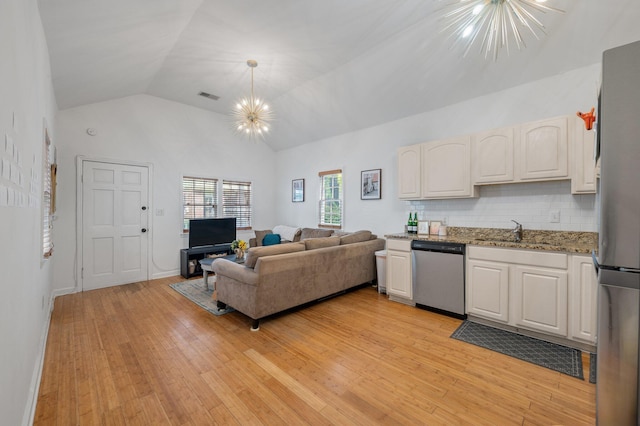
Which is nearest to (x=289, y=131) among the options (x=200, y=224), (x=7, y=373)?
(x=200, y=224)

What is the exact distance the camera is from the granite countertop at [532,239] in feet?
8.98

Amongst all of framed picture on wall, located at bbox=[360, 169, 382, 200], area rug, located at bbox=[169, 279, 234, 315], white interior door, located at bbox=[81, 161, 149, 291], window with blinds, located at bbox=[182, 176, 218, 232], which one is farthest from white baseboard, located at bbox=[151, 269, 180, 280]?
framed picture on wall, located at bbox=[360, 169, 382, 200]

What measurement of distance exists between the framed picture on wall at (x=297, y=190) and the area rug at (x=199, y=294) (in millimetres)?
2844

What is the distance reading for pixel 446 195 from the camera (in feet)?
12.3

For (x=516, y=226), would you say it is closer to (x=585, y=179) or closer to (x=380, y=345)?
(x=585, y=179)

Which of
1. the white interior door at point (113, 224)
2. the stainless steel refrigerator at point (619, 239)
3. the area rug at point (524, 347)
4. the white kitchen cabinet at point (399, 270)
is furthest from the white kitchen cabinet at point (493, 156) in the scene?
the white interior door at point (113, 224)

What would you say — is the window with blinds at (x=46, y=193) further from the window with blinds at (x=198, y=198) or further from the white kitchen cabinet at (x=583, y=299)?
the white kitchen cabinet at (x=583, y=299)

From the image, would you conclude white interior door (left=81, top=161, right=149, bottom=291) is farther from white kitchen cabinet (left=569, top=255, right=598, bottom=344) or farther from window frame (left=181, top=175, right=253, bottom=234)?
white kitchen cabinet (left=569, top=255, right=598, bottom=344)

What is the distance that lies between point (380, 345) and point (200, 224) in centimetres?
411

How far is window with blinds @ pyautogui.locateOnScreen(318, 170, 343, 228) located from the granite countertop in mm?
2021

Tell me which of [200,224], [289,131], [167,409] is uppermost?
[289,131]

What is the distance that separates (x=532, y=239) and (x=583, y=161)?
1.01 m

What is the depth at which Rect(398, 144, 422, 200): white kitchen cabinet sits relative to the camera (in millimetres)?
4039

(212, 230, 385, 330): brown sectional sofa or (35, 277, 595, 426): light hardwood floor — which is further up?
(212, 230, 385, 330): brown sectional sofa
